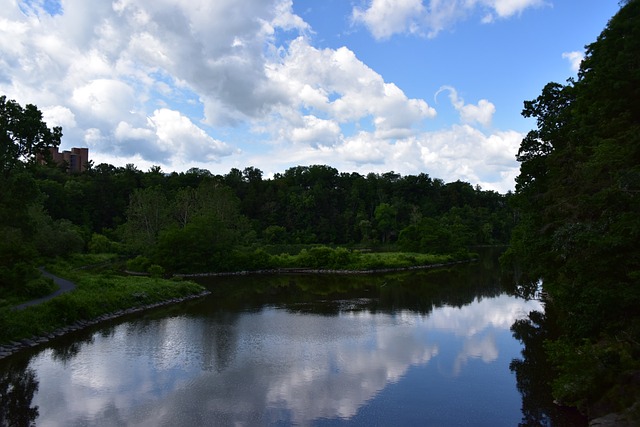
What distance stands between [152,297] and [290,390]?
2202 cm

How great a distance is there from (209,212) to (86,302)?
3761 cm

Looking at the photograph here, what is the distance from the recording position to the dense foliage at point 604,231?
14.1 meters

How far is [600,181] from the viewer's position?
1667 cm

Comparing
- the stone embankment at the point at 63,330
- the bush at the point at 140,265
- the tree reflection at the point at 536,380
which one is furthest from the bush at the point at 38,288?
the tree reflection at the point at 536,380

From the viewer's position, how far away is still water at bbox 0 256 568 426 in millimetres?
15727

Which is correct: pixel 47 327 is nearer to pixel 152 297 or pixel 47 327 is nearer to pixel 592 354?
pixel 152 297

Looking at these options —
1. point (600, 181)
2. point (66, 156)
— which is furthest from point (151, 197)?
point (66, 156)

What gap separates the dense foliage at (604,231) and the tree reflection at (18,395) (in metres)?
18.2

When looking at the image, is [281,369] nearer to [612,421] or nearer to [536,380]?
[536,380]

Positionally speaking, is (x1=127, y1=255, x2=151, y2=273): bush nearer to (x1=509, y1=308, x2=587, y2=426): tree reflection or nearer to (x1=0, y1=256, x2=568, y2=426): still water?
(x1=0, y1=256, x2=568, y2=426): still water

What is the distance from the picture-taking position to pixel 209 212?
218ft

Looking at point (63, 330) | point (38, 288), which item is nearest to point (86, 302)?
point (38, 288)

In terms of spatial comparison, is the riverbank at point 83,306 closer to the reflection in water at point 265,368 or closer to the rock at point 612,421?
the reflection in water at point 265,368

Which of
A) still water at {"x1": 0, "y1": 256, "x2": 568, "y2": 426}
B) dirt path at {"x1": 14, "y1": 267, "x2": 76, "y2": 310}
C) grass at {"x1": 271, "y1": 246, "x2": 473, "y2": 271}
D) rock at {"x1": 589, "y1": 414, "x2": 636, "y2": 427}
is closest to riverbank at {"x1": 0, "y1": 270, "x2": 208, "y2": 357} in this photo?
dirt path at {"x1": 14, "y1": 267, "x2": 76, "y2": 310}
